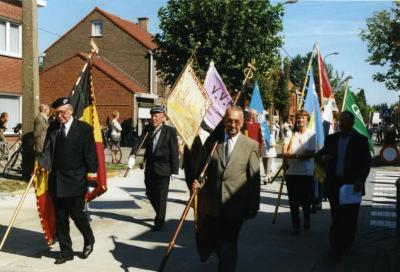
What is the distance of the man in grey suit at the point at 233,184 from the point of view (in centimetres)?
523

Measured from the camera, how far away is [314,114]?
30.2ft

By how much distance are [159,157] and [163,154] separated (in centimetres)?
8

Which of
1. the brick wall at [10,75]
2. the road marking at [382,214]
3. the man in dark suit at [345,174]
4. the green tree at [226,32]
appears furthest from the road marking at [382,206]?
the brick wall at [10,75]

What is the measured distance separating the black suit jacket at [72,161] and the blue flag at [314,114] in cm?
377

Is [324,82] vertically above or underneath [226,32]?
underneath

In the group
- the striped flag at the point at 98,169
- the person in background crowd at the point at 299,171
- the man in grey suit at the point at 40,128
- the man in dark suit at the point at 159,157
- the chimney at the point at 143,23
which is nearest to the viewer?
the striped flag at the point at 98,169

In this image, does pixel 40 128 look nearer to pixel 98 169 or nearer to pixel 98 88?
pixel 98 169

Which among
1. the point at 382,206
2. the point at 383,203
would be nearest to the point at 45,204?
the point at 382,206

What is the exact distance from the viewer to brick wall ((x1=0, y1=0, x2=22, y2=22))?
24.8m

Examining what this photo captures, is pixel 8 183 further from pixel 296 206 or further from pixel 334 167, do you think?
pixel 334 167

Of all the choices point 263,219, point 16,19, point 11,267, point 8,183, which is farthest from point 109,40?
point 11,267

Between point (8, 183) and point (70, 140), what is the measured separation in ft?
23.4

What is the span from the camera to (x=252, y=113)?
12.1 m

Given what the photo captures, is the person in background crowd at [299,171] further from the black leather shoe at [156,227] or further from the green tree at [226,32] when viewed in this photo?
the green tree at [226,32]
